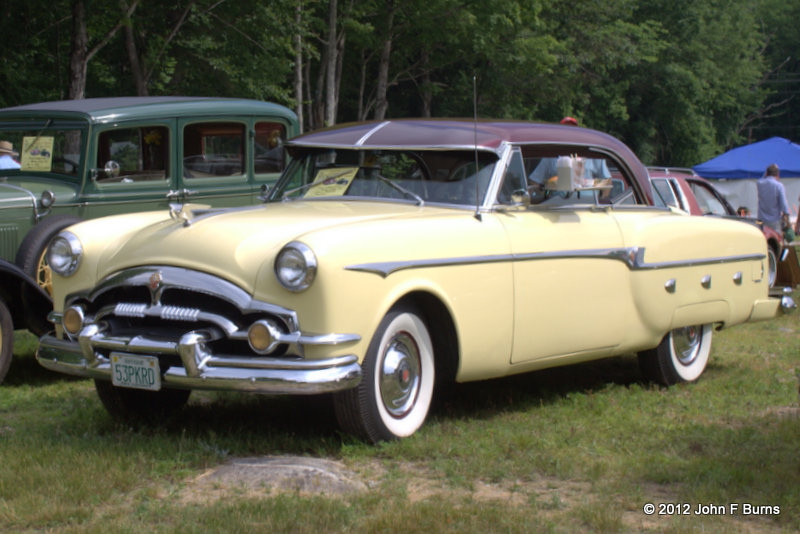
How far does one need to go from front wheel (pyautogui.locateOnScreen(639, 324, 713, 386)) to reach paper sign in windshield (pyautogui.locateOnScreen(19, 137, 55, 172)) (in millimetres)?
4933

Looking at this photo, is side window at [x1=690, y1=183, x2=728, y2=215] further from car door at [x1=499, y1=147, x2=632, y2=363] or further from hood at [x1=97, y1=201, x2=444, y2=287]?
hood at [x1=97, y1=201, x2=444, y2=287]

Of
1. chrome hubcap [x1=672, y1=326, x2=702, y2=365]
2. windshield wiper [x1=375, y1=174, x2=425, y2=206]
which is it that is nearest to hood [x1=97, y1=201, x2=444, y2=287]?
windshield wiper [x1=375, y1=174, x2=425, y2=206]

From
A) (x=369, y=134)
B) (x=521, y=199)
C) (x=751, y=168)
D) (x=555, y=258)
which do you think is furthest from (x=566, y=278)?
(x=751, y=168)

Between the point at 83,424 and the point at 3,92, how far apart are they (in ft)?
49.8

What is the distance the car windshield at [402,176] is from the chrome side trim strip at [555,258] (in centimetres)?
41

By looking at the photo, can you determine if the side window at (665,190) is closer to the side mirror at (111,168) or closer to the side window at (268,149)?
the side window at (268,149)

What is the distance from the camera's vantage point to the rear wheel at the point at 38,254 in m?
7.32

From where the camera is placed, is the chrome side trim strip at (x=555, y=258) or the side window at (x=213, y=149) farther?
the side window at (x=213, y=149)

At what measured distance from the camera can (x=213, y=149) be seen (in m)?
9.08

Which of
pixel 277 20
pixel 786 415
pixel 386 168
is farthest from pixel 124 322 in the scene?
pixel 277 20

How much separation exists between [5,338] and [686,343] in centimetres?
461

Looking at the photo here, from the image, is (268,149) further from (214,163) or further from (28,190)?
(28,190)

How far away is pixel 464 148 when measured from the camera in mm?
5891

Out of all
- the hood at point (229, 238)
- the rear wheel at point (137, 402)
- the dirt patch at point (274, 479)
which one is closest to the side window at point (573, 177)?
the hood at point (229, 238)
